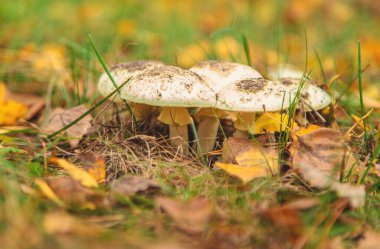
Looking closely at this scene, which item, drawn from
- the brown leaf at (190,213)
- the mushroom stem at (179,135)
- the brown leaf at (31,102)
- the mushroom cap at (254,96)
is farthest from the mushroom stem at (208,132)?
the brown leaf at (31,102)

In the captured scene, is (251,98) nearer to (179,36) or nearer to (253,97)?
(253,97)

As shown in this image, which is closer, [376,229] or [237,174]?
[376,229]

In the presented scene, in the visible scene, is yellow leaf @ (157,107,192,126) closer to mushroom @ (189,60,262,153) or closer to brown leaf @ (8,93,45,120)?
mushroom @ (189,60,262,153)

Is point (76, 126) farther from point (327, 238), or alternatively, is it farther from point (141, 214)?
point (327, 238)

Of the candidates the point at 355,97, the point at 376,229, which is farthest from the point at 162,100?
the point at 355,97

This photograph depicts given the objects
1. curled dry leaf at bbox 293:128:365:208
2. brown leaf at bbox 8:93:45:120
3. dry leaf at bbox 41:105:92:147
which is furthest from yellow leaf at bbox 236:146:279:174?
brown leaf at bbox 8:93:45:120

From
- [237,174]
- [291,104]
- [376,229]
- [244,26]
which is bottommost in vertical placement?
[376,229]

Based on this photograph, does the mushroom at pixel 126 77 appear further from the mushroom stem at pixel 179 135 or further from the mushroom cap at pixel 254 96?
the mushroom cap at pixel 254 96
